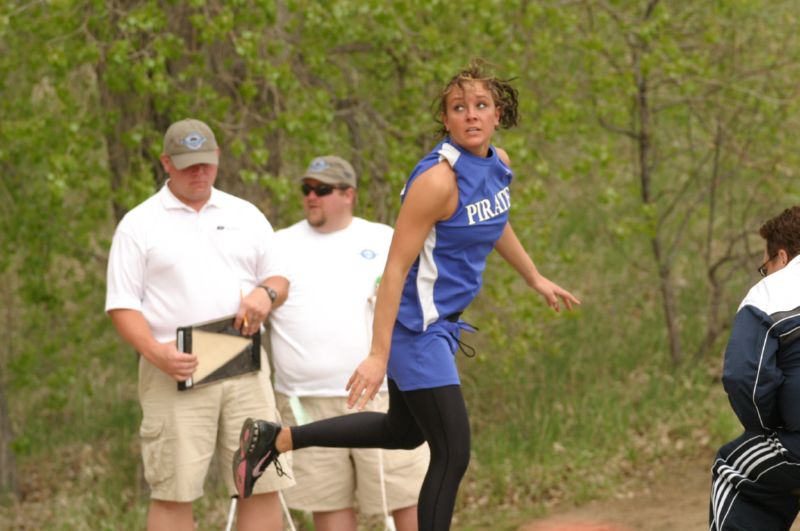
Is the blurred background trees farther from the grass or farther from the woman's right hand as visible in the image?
the woman's right hand

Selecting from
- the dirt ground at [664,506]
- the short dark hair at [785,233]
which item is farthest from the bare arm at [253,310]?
the dirt ground at [664,506]

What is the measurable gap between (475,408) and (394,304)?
5816mm

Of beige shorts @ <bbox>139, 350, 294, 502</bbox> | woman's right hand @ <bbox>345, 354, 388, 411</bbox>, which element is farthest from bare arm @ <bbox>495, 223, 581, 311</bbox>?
beige shorts @ <bbox>139, 350, 294, 502</bbox>

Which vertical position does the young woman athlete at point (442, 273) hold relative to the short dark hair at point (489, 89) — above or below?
below

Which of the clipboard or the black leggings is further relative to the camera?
the clipboard

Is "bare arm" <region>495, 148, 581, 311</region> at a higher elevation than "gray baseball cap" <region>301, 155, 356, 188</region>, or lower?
lower

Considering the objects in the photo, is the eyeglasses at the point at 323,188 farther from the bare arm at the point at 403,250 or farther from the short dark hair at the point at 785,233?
the short dark hair at the point at 785,233

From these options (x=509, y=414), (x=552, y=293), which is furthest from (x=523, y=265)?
(x=509, y=414)

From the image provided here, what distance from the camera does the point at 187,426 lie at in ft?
18.3

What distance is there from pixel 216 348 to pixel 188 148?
83 centimetres

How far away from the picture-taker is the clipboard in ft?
17.8

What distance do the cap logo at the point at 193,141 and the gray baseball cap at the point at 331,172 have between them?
27.7 inches

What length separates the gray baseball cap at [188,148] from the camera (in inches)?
218

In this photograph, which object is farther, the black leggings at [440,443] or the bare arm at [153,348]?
the bare arm at [153,348]
